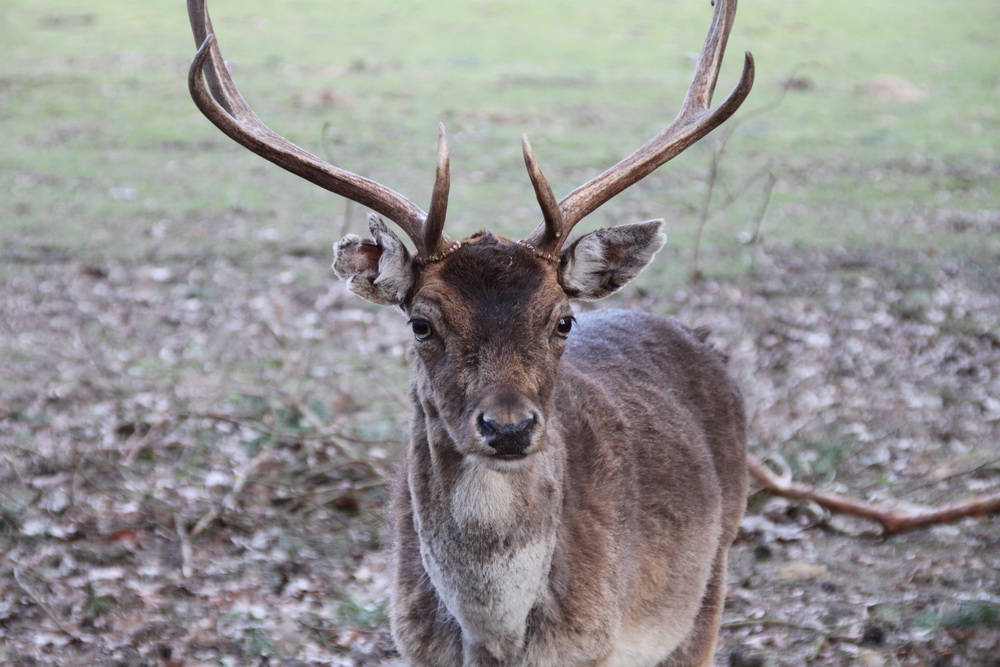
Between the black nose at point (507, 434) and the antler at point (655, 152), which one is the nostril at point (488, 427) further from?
the antler at point (655, 152)

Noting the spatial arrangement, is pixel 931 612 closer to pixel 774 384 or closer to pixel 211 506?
pixel 774 384

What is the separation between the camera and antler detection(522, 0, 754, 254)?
4000 millimetres

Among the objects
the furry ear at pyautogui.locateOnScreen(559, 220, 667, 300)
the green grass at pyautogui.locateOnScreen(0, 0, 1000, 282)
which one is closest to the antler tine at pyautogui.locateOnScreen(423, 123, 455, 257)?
the furry ear at pyautogui.locateOnScreen(559, 220, 667, 300)

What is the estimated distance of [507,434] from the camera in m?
3.55

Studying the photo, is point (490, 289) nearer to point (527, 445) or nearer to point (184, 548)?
point (527, 445)

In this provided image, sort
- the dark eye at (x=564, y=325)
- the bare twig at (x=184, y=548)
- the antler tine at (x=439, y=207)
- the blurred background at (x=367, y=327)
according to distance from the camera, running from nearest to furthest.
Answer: the antler tine at (x=439, y=207)
the dark eye at (x=564, y=325)
the blurred background at (x=367, y=327)
the bare twig at (x=184, y=548)

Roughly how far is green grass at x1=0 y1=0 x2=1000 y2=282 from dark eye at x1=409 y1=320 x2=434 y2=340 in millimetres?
3392

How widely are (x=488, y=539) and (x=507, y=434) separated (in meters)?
0.47

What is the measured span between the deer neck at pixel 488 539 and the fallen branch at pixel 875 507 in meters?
2.81

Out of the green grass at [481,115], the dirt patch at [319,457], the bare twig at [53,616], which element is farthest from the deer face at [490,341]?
the green grass at [481,115]

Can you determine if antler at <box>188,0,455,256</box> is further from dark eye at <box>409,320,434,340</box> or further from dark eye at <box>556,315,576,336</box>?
dark eye at <box>556,315,576,336</box>

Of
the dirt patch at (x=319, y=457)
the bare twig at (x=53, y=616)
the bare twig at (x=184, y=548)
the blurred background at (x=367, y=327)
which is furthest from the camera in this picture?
the bare twig at (x=184, y=548)

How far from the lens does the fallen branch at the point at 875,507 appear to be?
6094 millimetres

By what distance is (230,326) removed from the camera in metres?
9.61
